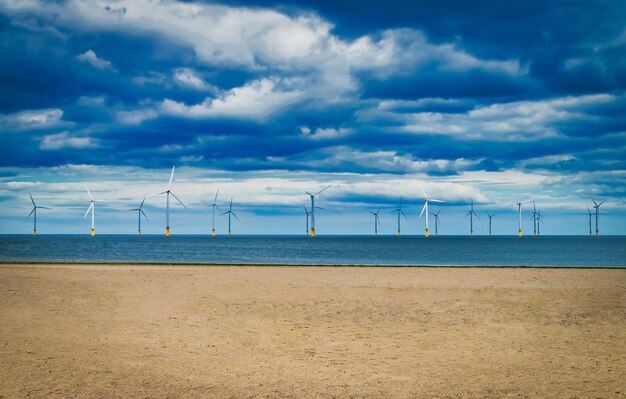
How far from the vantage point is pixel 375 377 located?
50.0 feet

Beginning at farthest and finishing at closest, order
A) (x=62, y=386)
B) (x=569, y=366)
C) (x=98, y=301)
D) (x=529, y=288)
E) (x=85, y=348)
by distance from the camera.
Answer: (x=529, y=288), (x=98, y=301), (x=85, y=348), (x=569, y=366), (x=62, y=386)

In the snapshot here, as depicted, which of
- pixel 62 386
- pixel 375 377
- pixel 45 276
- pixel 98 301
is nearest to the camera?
pixel 62 386

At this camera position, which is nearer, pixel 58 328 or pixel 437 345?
pixel 437 345

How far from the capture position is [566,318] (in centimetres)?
2438

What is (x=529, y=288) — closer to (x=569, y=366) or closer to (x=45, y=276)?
(x=569, y=366)

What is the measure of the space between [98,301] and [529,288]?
2516cm

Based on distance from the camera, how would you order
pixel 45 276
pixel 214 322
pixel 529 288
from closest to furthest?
pixel 214 322 < pixel 529 288 < pixel 45 276

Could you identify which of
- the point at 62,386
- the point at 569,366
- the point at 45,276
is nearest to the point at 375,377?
the point at 569,366

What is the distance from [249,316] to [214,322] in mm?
1837

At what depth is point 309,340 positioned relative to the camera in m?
20.0

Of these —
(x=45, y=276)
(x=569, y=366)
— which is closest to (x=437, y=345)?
(x=569, y=366)

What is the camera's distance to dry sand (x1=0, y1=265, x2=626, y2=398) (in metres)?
14.5

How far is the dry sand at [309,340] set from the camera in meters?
14.5

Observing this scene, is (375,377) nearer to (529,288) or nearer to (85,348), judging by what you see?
(85,348)
